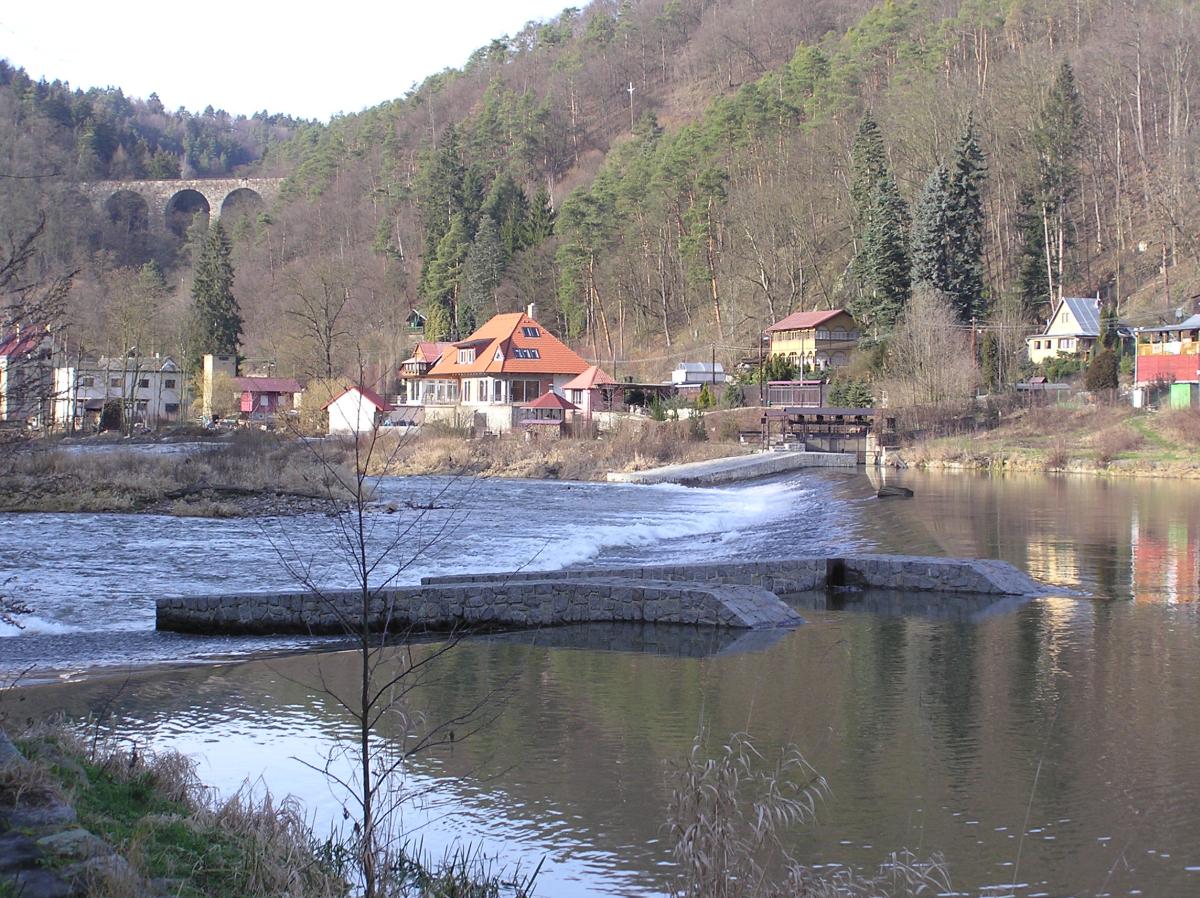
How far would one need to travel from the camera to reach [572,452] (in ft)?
168

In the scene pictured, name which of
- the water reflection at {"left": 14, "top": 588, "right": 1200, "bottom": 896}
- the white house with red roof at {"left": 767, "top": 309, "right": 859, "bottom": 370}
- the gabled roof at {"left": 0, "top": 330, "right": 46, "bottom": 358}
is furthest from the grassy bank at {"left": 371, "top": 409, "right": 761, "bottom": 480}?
the gabled roof at {"left": 0, "top": 330, "right": 46, "bottom": 358}

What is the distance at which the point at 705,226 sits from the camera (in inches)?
3155

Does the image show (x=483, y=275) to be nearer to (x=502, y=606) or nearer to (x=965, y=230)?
(x=965, y=230)

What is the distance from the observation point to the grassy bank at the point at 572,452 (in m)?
48.8

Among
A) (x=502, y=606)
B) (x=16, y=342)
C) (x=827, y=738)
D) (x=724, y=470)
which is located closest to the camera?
(x=16, y=342)

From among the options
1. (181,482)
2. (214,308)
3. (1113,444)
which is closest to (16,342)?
(181,482)

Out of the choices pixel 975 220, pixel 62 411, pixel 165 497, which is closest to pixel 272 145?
pixel 62 411

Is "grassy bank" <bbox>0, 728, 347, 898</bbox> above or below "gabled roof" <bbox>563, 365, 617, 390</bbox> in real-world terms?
below

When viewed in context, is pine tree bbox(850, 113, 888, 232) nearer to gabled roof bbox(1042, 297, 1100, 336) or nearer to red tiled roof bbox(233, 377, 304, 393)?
gabled roof bbox(1042, 297, 1100, 336)

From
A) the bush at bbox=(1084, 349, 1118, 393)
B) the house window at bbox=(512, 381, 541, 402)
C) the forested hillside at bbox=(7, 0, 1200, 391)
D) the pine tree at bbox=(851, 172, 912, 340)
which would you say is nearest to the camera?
the bush at bbox=(1084, 349, 1118, 393)

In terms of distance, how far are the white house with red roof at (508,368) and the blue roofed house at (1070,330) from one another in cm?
2721

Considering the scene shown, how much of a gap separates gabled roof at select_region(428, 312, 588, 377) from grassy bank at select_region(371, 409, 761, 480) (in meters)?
14.6

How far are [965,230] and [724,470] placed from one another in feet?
90.2

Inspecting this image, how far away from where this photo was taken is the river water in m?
7.54
